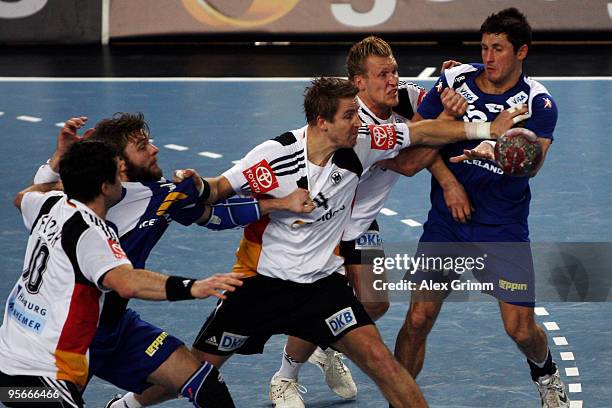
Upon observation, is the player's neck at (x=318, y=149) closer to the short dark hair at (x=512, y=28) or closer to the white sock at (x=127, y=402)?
the short dark hair at (x=512, y=28)

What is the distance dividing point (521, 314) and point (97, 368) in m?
2.87

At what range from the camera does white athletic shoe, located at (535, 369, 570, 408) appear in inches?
335

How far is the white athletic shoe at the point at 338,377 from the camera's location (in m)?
8.91

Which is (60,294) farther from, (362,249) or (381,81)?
(381,81)

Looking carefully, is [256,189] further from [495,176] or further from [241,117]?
[241,117]

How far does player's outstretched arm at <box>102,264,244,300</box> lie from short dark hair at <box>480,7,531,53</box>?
115 inches

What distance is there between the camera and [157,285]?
6.73 m

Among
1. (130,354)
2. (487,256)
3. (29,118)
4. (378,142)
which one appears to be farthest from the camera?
(29,118)

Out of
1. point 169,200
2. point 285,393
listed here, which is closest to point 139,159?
point 169,200

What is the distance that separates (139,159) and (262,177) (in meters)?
0.83

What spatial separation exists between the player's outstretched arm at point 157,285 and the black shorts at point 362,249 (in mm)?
2422

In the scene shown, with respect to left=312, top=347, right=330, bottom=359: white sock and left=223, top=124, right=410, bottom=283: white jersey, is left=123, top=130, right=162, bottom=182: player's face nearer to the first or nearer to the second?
left=223, top=124, right=410, bottom=283: white jersey

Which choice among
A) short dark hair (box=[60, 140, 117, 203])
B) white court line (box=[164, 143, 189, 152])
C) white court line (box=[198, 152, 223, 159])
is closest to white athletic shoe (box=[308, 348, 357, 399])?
short dark hair (box=[60, 140, 117, 203])

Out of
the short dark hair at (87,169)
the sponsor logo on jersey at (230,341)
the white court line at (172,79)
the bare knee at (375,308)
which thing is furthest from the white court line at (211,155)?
the short dark hair at (87,169)
